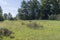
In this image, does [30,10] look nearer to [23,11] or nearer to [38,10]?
[23,11]

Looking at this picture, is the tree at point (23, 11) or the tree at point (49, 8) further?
the tree at point (23, 11)

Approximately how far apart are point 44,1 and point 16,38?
46095mm

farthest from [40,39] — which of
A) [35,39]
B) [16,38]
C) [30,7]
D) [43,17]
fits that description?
[30,7]

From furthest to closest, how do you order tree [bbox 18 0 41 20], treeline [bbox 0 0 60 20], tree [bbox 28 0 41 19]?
tree [bbox 28 0 41 19], tree [bbox 18 0 41 20], treeline [bbox 0 0 60 20]

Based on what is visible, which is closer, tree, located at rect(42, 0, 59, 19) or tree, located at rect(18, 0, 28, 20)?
tree, located at rect(42, 0, 59, 19)

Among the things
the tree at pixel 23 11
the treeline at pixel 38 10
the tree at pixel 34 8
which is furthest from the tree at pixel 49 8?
the tree at pixel 23 11

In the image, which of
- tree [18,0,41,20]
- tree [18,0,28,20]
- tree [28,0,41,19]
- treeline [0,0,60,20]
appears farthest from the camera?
tree [18,0,28,20]

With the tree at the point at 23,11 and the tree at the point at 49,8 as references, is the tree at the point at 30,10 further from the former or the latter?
the tree at the point at 49,8

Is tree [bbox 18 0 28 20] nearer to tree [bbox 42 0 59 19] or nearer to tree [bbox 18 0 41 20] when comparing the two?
tree [bbox 18 0 41 20]

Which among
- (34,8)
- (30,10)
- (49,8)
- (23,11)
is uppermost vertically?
(49,8)

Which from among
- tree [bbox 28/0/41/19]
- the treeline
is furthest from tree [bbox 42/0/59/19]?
tree [bbox 28/0/41/19]

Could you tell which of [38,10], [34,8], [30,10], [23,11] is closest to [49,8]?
[38,10]

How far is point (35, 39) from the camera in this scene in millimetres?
18500

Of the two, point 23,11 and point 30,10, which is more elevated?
point 30,10
